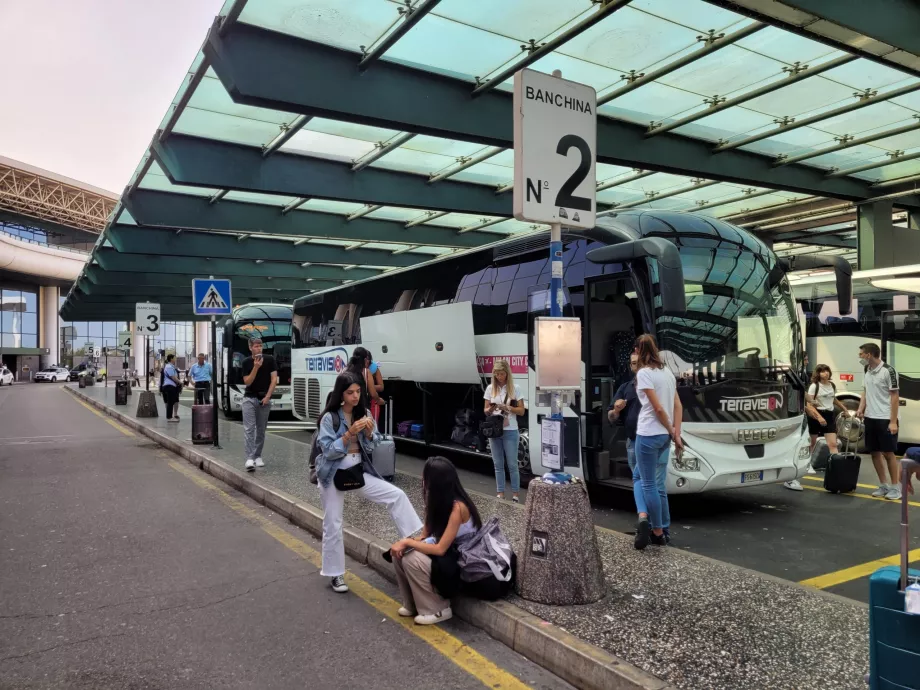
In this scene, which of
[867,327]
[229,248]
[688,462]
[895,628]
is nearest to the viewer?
[895,628]

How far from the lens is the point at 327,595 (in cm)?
501

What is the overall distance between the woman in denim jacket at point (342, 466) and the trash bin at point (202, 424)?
8686 mm

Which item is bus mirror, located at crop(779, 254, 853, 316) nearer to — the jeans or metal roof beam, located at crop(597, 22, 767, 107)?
metal roof beam, located at crop(597, 22, 767, 107)

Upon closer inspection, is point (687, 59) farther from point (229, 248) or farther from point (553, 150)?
point (229, 248)

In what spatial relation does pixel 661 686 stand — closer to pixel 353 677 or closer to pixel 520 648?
pixel 520 648

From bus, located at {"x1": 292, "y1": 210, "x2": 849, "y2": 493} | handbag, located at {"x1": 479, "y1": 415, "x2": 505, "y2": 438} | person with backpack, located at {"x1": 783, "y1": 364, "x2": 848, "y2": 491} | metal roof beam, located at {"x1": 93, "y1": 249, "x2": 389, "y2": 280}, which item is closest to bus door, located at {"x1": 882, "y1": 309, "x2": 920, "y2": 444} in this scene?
person with backpack, located at {"x1": 783, "y1": 364, "x2": 848, "y2": 491}

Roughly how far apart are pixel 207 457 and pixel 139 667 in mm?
7750

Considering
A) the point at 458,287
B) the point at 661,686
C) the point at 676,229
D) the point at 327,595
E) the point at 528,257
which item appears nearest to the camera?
the point at 661,686

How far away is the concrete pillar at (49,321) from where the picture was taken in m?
66.4

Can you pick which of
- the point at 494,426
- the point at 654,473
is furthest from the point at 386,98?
the point at 654,473

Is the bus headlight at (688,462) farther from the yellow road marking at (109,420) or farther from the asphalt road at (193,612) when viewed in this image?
the yellow road marking at (109,420)

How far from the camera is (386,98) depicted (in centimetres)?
940

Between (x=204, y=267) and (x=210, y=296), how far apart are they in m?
11.5

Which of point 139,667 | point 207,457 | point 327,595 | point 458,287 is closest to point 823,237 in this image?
point 458,287
